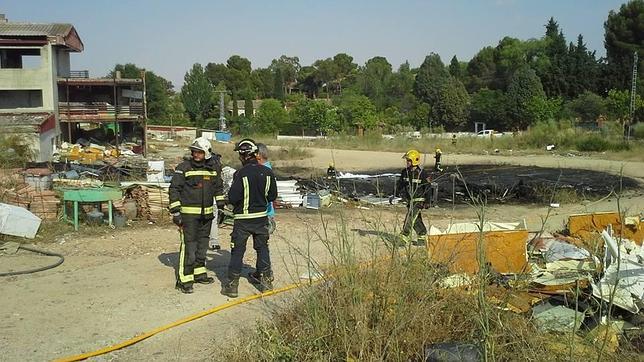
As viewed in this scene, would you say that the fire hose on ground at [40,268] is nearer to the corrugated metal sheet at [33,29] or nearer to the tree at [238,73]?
the corrugated metal sheet at [33,29]

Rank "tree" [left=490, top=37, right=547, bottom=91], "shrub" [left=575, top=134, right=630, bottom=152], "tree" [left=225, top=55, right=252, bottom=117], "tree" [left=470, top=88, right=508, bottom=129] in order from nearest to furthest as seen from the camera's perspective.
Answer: "shrub" [left=575, top=134, right=630, bottom=152]
"tree" [left=470, top=88, right=508, bottom=129]
"tree" [left=490, top=37, right=547, bottom=91]
"tree" [left=225, top=55, right=252, bottom=117]

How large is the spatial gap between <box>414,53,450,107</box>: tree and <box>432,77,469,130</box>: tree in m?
3.74

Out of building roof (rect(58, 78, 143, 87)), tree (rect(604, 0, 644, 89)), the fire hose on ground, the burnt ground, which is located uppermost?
tree (rect(604, 0, 644, 89))

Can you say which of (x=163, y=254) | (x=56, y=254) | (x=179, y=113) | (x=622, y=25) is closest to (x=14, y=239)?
(x=56, y=254)

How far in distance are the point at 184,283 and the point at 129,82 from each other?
1702 inches

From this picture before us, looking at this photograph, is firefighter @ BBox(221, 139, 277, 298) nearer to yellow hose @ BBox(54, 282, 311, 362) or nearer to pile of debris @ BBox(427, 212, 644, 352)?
yellow hose @ BBox(54, 282, 311, 362)

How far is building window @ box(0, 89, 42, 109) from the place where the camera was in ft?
141

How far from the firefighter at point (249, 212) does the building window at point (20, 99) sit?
4162cm

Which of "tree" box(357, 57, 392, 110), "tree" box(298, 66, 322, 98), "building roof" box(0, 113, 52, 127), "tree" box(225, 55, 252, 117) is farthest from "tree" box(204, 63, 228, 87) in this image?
"building roof" box(0, 113, 52, 127)

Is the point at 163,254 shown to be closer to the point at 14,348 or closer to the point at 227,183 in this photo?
the point at 14,348

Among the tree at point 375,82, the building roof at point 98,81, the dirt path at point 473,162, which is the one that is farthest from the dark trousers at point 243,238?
the tree at point 375,82

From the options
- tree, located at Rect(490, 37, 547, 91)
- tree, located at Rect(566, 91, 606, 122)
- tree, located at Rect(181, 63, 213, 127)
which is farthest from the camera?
tree, located at Rect(490, 37, 547, 91)

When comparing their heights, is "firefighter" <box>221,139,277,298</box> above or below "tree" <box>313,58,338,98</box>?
below

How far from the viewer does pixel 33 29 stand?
43.8 metres
